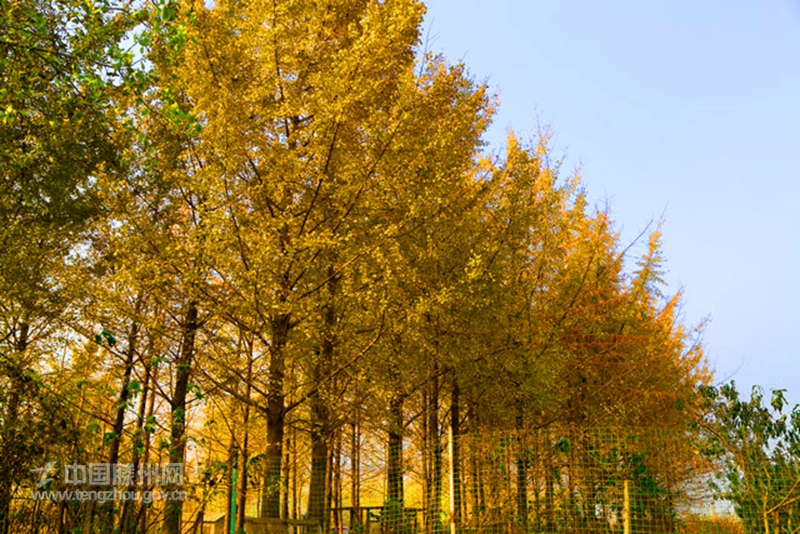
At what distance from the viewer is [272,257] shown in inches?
341

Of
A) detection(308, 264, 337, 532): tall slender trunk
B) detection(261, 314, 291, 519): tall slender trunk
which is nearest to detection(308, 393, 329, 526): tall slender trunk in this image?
detection(308, 264, 337, 532): tall slender trunk

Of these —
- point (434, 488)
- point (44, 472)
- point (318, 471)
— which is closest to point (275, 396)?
point (318, 471)

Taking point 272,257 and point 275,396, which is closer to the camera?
point 272,257

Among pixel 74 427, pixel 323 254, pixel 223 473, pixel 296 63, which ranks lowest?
pixel 223 473

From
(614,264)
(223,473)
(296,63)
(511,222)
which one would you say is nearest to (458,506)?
(223,473)

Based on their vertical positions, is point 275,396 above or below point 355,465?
above

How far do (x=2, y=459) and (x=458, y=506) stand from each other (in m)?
5.55

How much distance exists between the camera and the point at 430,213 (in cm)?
977

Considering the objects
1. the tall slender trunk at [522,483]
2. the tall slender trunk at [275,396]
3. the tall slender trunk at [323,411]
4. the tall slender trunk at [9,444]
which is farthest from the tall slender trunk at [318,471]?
the tall slender trunk at [9,444]

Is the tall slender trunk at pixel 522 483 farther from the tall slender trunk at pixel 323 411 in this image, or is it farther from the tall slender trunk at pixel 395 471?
the tall slender trunk at pixel 323 411

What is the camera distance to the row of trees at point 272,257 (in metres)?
6.56

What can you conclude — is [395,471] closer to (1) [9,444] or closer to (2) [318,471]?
(2) [318,471]

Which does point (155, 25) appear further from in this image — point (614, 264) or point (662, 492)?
point (614, 264)

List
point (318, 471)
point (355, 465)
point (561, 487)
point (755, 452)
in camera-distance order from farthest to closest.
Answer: point (355, 465), point (318, 471), point (561, 487), point (755, 452)
